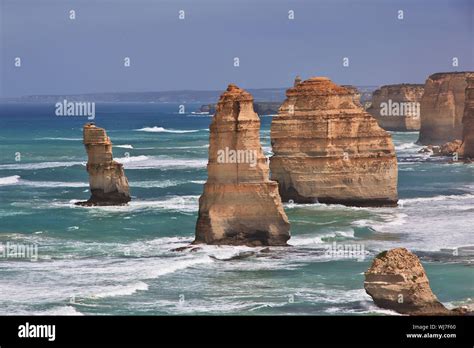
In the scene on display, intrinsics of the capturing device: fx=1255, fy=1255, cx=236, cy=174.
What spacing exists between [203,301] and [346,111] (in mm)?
23131

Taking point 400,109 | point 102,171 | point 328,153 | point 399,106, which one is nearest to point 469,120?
point 328,153

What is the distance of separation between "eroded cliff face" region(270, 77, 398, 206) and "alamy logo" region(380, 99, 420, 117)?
7655cm

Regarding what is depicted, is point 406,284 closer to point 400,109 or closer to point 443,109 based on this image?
point 443,109

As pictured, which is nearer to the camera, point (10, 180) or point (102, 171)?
point (102, 171)

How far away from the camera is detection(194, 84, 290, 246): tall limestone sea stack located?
42.4m

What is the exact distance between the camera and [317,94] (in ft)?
183
